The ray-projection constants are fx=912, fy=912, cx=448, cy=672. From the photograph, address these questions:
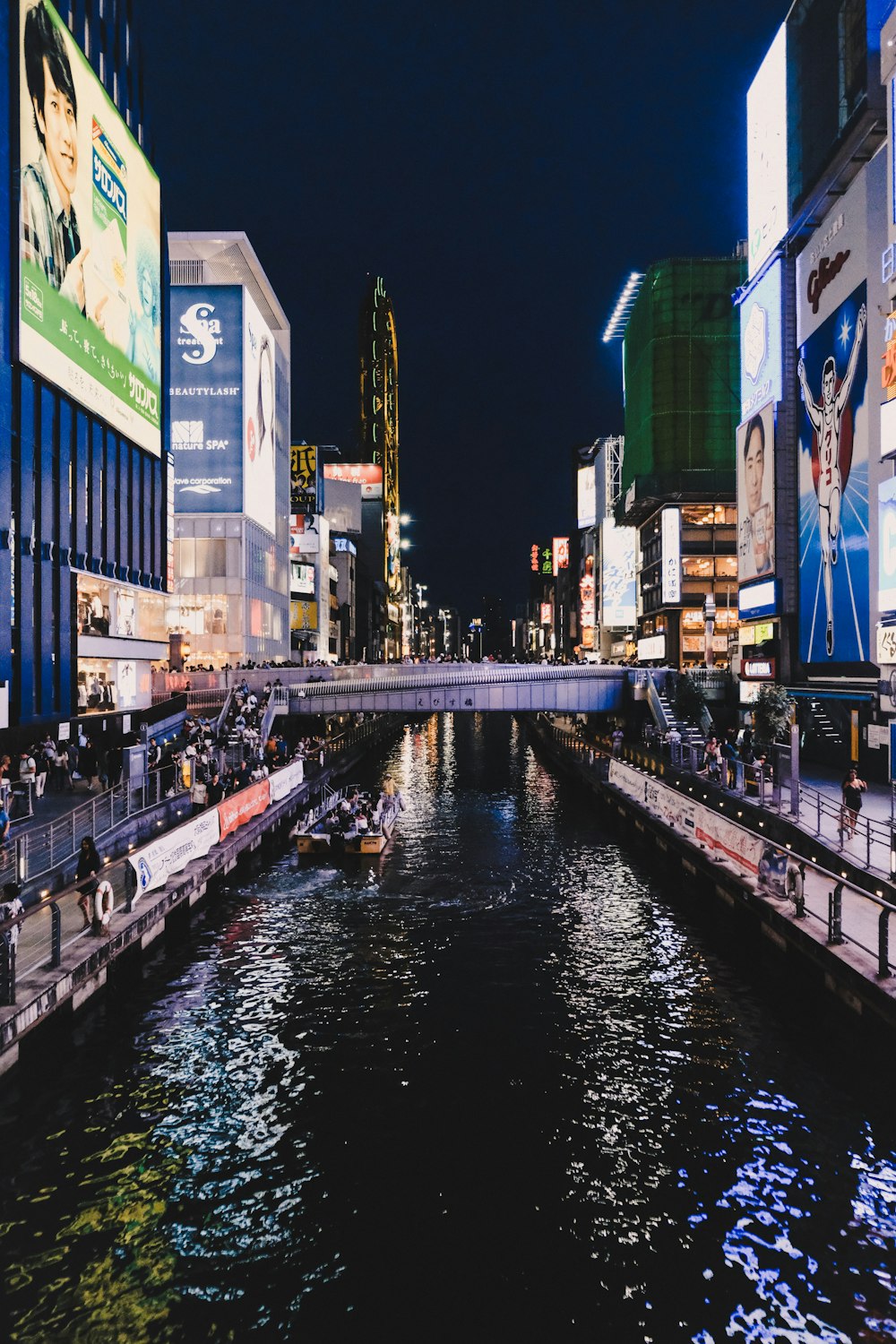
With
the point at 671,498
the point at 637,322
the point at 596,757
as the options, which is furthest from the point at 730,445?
the point at 596,757

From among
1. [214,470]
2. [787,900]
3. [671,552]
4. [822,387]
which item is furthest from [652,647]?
[787,900]

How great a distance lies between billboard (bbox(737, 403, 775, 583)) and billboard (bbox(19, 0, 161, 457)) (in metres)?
38.8

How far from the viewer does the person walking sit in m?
24.6

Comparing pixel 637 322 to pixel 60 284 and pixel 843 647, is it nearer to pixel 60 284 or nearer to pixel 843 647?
pixel 843 647

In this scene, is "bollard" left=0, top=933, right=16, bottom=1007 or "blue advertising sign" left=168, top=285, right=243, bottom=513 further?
"blue advertising sign" left=168, top=285, right=243, bottom=513

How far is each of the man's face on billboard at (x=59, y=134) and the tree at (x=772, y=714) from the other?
42.9 metres

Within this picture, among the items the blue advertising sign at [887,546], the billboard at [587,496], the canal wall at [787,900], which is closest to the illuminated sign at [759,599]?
the blue advertising sign at [887,546]

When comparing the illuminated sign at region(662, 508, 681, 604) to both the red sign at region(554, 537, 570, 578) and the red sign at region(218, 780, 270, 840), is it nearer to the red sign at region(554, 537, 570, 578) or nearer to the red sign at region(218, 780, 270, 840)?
the red sign at region(218, 780, 270, 840)

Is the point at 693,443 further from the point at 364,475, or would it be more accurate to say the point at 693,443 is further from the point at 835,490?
the point at 364,475

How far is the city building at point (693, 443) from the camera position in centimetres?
Answer: 10094

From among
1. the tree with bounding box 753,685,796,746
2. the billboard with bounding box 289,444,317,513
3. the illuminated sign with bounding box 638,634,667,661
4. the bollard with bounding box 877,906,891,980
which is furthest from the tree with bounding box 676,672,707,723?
the billboard with bounding box 289,444,317,513

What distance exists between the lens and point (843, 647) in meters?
46.2

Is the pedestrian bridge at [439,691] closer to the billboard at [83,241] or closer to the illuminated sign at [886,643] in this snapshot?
the billboard at [83,241]

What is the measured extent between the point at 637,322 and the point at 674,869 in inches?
3686
